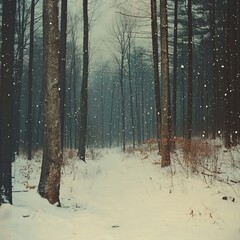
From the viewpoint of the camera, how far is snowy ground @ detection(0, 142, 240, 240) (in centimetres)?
541

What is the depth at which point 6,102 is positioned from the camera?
648 centimetres

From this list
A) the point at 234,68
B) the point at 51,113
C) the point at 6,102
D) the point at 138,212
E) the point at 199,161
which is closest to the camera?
the point at 6,102

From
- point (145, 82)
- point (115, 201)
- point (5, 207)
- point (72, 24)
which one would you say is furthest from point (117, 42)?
point (5, 207)

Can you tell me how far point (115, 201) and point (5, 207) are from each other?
3332 mm

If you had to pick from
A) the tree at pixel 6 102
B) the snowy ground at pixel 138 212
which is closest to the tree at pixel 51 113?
the snowy ground at pixel 138 212

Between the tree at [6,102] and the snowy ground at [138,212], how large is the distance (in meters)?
0.56

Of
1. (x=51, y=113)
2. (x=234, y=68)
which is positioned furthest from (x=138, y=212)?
(x=234, y=68)

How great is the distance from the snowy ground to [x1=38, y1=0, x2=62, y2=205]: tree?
350mm

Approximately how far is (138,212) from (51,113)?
9.66 feet

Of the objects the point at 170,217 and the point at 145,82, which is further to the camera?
the point at 145,82

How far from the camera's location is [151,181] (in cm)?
1059

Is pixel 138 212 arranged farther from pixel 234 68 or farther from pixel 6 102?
pixel 234 68

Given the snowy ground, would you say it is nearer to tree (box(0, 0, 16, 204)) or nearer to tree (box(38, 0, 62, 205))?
tree (box(38, 0, 62, 205))

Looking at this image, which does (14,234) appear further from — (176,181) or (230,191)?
(176,181)
